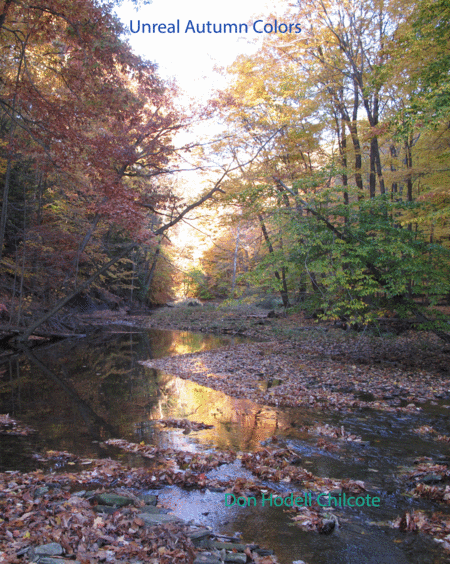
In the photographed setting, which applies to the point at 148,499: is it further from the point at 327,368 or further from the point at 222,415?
the point at 327,368

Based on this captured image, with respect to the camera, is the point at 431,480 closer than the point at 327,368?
Yes

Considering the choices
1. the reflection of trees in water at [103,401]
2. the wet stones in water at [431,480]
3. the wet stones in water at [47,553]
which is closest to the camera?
the wet stones in water at [47,553]

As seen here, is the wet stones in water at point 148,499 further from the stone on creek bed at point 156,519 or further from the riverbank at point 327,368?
the riverbank at point 327,368

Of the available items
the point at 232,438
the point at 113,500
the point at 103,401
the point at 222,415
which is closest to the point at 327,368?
the point at 222,415

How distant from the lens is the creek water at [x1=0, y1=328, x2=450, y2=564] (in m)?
3.62

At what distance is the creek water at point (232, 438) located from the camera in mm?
3617

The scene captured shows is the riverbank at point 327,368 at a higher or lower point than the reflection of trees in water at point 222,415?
higher

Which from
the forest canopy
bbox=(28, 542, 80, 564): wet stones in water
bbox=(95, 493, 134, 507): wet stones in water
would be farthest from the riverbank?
bbox=(28, 542, 80, 564): wet stones in water

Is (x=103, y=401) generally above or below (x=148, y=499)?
below

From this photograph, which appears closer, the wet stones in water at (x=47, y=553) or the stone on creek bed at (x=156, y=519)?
the wet stones in water at (x=47, y=553)

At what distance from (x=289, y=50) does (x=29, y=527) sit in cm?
1732

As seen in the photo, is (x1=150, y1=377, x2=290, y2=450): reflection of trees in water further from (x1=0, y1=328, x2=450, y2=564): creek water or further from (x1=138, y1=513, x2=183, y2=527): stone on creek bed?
(x1=138, y1=513, x2=183, y2=527): stone on creek bed

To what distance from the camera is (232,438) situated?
20.9 ft

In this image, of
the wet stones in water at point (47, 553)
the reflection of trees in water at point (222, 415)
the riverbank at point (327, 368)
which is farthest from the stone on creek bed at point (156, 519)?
the riverbank at point (327, 368)
